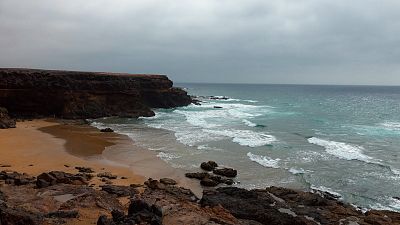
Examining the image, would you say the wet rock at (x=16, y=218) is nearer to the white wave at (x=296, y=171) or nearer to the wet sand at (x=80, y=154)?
the wet sand at (x=80, y=154)

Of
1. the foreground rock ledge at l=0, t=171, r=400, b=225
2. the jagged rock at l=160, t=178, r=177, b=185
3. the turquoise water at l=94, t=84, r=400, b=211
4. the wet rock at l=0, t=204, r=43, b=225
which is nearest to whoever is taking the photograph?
the wet rock at l=0, t=204, r=43, b=225

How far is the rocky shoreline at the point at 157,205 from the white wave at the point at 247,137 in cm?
1256

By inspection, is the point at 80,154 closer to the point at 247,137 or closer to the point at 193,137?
the point at 193,137

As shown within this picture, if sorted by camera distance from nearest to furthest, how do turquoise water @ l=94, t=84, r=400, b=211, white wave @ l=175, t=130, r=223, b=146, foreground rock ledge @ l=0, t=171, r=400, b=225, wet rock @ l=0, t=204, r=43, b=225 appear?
wet rock @ l=0, t=204, r=43, b=225 → foreground rock ledge @ l=0, t=171, r=400, b=225 → turquoise water @ l=94, t=84, r=400, b=211 → white wave @ l=175, t=130, r=223, b=146

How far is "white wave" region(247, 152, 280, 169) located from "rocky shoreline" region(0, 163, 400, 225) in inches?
206

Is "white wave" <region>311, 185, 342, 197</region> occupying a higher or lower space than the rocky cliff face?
lower

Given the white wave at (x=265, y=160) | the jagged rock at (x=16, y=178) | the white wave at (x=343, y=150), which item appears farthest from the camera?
the white wave at (x=343, y=150)

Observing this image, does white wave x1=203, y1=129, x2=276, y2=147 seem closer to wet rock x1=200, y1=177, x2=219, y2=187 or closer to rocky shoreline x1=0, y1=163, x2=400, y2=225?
wet rock x1=200, y1=177, x2=219, y2=187

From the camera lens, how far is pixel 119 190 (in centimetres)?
1573

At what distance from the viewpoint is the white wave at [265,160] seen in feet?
74.8

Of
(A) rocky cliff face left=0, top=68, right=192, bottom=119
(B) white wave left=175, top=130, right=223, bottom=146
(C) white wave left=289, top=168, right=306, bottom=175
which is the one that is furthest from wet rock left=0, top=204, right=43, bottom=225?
(A) rocky cliff face left=0, top=68, right=192, bottom=119

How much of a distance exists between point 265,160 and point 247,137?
898cm

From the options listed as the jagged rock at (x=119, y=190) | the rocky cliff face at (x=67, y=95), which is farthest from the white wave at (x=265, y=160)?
the rocky cliff face at (x=67, y=95)

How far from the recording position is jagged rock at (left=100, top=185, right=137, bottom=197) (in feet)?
50.6
